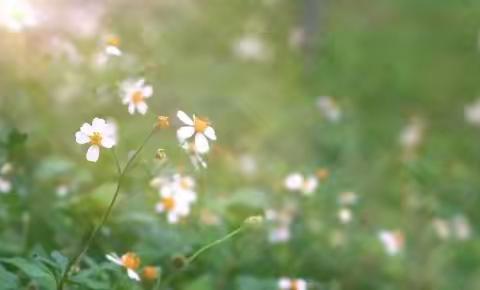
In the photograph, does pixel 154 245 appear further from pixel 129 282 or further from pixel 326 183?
pixel 326 183

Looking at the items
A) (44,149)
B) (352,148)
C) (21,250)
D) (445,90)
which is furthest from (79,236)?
(445,90)

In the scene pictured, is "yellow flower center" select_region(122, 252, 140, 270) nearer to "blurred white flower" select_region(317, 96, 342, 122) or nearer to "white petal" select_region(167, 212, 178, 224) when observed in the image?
"white petal" select_region(167, 212, 178, 224)

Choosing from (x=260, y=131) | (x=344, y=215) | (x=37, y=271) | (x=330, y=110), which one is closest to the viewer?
(x=37, y=271)

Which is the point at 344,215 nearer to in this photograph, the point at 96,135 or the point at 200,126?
the point at 200,126

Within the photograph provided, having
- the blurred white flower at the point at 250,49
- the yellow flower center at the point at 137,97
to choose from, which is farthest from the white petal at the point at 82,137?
the blurred white flower at the point at 250,49

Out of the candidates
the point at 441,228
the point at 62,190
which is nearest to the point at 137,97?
the point at 62,190

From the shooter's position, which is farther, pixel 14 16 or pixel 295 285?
pixel 14 16

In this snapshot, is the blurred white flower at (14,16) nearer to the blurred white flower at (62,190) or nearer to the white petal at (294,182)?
the blurred white flower at (62,190)
